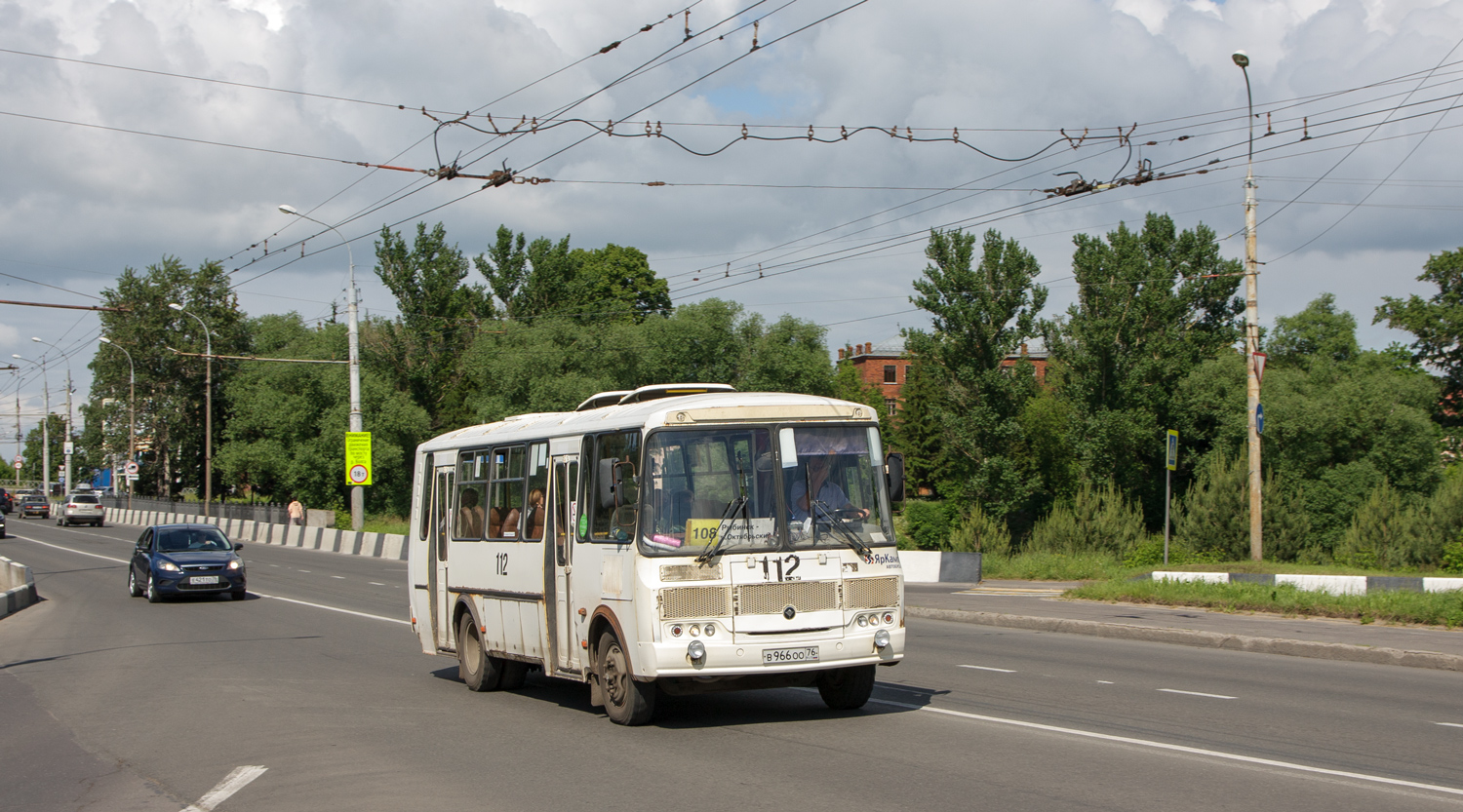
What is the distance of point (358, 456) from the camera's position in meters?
39.3

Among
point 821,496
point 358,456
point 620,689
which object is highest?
point 358,456

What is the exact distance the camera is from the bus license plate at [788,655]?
8820mm

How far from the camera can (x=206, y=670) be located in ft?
45.3

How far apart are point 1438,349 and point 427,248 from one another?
56.2 metres

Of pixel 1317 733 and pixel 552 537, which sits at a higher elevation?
pixel 552 537

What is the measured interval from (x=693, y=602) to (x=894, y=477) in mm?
1904

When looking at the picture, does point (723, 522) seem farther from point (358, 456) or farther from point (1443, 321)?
point (1443, 321)

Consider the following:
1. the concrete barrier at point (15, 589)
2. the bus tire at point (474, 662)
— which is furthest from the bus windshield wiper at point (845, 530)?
the concrete barrier at point (15, 589)

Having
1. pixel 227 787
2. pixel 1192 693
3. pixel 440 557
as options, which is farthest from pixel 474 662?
pixel 1192 693

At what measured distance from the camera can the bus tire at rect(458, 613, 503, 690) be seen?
39.1 ft

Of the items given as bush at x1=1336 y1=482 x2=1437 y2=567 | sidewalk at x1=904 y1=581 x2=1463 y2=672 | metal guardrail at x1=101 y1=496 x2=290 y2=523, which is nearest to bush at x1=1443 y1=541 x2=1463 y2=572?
bush at x1=1336 y1=482 x2=1437 y2=567

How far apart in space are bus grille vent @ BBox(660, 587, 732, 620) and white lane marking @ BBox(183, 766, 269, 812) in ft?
9.43

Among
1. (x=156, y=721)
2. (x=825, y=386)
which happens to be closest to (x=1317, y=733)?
(x=156, y=721)

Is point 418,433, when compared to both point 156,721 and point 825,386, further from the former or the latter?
point 156,721
